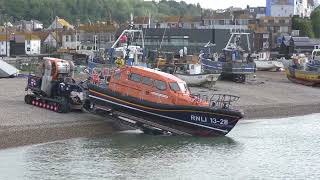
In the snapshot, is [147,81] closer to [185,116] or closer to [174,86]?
[174,86]

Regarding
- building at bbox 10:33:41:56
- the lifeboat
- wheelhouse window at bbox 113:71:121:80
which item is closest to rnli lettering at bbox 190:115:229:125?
the lifeboat

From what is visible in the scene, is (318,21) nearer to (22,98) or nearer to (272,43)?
(272,43)

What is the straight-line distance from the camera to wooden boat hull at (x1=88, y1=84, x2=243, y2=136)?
30.7 m

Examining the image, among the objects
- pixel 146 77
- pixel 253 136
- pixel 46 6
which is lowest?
pixel 253 136

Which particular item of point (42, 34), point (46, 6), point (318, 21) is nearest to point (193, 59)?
point (42, 34)

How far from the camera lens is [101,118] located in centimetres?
3400

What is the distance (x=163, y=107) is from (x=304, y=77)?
108ft

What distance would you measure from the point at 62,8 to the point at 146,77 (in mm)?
152416

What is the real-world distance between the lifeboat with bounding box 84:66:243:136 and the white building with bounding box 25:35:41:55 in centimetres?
6987

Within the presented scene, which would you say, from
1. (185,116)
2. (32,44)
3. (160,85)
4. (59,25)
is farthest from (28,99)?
(59,25)

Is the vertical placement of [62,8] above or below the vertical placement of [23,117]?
above

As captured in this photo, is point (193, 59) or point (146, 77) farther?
point (193, 59)

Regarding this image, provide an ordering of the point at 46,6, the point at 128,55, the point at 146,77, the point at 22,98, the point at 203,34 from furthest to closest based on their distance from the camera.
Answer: the point at 46,6 → the point at 203,34 → the point at 128,55 → the point at 22,98 → the point at 146,77

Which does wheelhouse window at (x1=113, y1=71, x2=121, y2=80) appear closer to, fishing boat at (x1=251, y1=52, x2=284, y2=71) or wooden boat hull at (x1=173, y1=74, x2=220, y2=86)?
wooden boat hull at (x1=173, y1=74, x2=220, y2=86)
